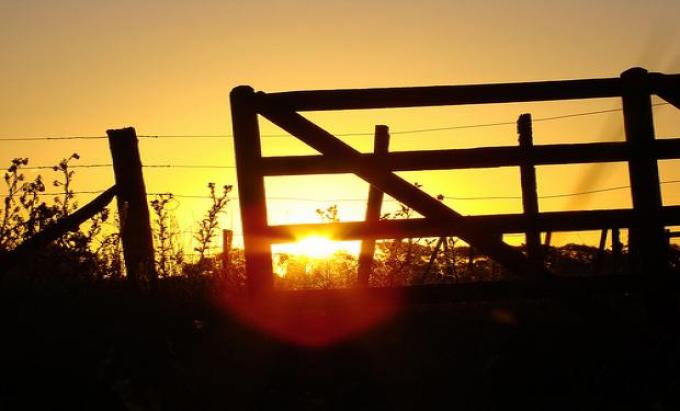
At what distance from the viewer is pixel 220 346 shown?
16.4ft

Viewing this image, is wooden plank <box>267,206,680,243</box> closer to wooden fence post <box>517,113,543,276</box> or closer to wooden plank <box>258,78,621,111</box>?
wooden plank <box>258,78,621,111</box>

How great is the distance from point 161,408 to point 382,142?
14.7 ft

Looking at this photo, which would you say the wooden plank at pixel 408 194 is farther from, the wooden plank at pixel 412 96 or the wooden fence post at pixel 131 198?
the wooden fence post at pixel 131 198

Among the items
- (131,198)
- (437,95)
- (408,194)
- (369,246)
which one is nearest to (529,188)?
(369,246)

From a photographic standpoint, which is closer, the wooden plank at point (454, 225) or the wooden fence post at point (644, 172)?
the wooden plank at point (454, 225)

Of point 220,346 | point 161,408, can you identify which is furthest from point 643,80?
point 161,408

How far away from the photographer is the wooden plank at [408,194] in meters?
5.24

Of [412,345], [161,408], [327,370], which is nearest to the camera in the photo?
[161,408]

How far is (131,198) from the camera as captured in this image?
7.66 meters

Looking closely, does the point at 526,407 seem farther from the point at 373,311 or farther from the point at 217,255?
the point at 217,255

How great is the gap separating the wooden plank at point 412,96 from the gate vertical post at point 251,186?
5.9 inches

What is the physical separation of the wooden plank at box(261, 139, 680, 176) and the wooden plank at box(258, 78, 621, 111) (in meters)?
0.35

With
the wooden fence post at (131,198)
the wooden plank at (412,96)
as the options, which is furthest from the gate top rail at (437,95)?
the wooden fence post at (131,198)

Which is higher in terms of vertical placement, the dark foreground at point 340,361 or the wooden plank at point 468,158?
the wooden plank at point 468,158
